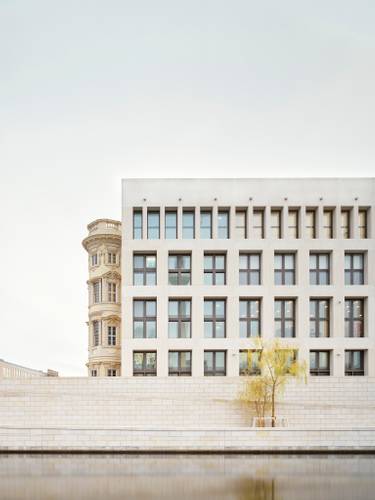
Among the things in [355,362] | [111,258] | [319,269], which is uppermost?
[111,258]

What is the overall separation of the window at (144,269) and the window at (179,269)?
119 centimetres

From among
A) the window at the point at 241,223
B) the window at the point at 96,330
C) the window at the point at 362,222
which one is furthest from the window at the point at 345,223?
the window at the point at 96,330

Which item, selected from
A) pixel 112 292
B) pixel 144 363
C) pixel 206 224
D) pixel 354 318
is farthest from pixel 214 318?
pixel 354 318

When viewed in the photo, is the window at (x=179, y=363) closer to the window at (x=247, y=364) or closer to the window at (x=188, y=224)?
the window at (x=247, y=364)

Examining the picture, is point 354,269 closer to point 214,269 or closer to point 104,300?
point 214,269

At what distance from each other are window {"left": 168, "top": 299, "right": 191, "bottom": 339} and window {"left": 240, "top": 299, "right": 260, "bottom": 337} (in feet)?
12.2

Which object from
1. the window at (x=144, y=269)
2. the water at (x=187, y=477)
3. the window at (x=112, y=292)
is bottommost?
the water at (x=187, y=477)

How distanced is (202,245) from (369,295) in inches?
472

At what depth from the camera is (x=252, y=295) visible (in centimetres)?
3164

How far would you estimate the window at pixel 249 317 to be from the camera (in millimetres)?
31969

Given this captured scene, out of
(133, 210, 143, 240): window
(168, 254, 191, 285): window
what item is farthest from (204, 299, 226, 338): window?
(133, 210, 143, 240): window

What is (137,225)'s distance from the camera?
3262 cm

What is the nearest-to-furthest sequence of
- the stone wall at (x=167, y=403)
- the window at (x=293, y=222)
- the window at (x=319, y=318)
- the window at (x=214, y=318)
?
the stone wall at (x=167, y=403) → the window at (x=214, y=318) → the window at (x=319, y=318) → the window at (x=293, y=222)

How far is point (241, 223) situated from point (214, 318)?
7051 mm
